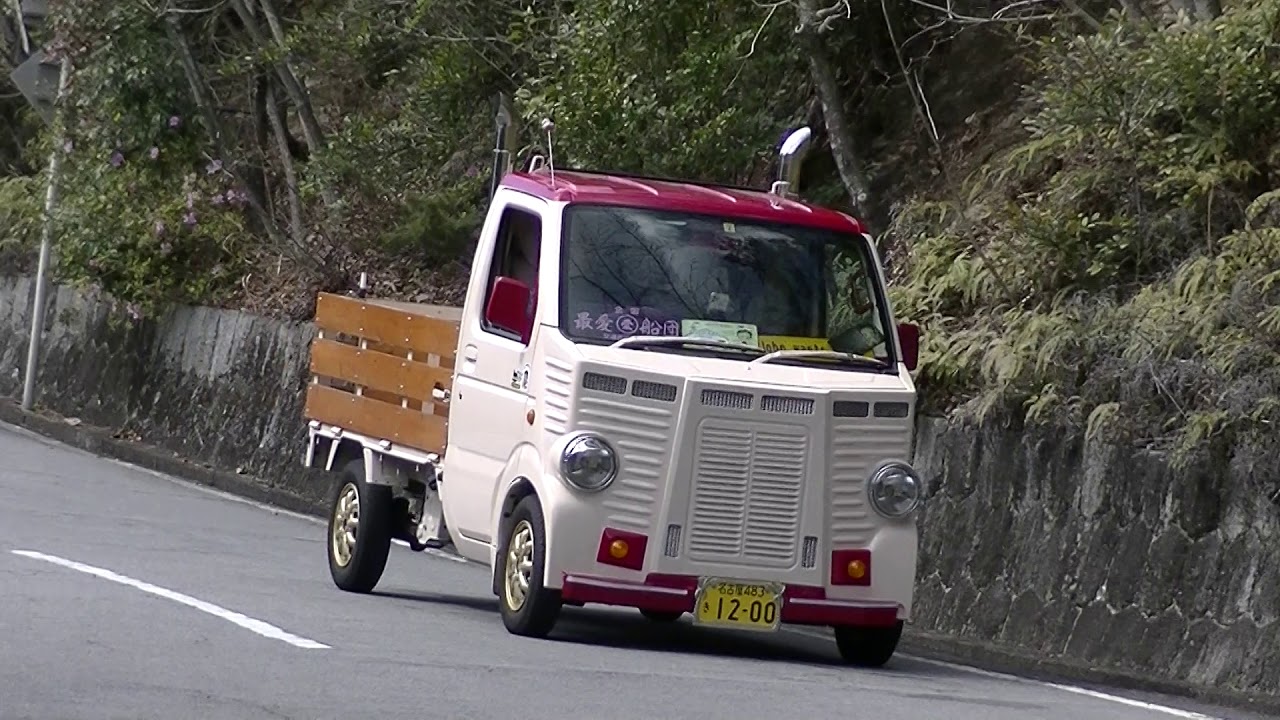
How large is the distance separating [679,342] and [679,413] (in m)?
0.51

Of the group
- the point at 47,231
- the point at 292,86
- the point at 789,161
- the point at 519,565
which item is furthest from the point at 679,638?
the point at 47,231

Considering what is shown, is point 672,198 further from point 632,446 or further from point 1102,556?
point 1102,556

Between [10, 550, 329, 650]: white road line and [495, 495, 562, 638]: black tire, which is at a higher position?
[495, 495, 562, 638]: black tire

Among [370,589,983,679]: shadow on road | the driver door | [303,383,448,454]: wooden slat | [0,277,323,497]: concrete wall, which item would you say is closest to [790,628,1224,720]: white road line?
[370,589,983,679]: shadow on road

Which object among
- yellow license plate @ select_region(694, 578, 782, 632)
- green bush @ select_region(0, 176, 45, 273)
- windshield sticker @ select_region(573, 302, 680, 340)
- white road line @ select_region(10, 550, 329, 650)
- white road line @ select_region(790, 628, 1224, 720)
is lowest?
white road line @ select_region(10, 550, 329, 650)

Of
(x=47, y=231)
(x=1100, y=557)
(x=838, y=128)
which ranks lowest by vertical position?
(x=1100, y=557)

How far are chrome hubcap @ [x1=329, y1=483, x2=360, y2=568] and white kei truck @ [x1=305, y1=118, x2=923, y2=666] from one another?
0.92m

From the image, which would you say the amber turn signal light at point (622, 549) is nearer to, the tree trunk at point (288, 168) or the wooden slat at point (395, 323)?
the wooden slat at point (395, 323)

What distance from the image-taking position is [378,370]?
1383 centimetres

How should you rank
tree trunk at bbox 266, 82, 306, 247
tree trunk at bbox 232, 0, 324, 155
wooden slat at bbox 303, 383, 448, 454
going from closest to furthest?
wooden slat at bbox 303, 383, 448, 454, tree trunk at bbox 232, 0, 324, 155, tree trunk at bbox 266, 82, 306, 247

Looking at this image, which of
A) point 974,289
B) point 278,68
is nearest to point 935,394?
point 974,289

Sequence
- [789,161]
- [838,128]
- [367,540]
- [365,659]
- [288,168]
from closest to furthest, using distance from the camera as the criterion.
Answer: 1. [365,659]
2. [789,161]
3. [367,540]
4. [838,128]
5. [288,168]

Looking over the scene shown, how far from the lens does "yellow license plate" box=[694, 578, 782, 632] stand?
11359mm

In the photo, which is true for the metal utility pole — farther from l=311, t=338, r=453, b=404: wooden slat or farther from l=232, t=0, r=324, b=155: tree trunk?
l=311, t=338, r=453, b=404: wooden slat
